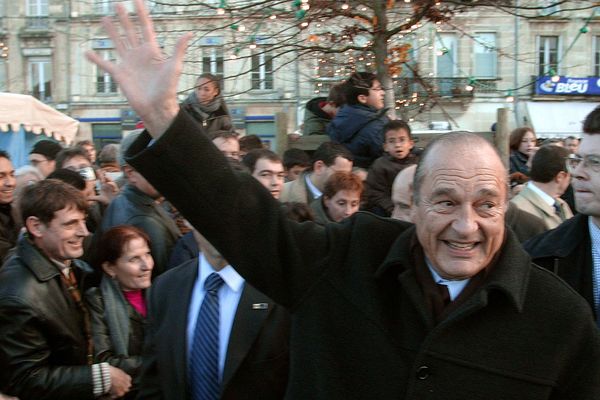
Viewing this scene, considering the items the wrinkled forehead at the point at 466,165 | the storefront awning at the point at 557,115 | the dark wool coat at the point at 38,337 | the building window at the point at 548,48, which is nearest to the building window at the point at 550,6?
the wrinkled forehead at the point at 466,165

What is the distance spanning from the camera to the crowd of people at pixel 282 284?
199cm

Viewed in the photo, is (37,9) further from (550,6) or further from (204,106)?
(550,6)

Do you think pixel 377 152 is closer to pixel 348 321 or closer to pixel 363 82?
pixel 363 82

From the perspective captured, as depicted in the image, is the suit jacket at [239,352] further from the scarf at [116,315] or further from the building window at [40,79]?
the building window at [40,79]

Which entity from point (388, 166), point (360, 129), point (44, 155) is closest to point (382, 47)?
point (360, 129)

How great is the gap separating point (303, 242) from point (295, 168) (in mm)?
5158

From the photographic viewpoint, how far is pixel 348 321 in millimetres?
2088

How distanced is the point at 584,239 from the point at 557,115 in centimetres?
2930

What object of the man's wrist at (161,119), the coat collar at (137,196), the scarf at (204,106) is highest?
the scarf at (204,106)

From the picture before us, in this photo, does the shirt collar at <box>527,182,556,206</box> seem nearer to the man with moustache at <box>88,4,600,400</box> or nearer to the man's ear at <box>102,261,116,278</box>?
the man's ear at <box>102,261,116,278</box>

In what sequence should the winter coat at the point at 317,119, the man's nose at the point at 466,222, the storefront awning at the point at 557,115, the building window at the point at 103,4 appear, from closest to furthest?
the man's nose at the point at 466,222
the building window at the point at 103,4
the winter coat at the point at 317,119
the storefront awning at the point at 557,115

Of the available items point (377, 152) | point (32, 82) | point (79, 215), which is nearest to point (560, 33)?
point (32, 82)

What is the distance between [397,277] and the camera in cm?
211

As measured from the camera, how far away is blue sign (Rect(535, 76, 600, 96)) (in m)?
30.3
